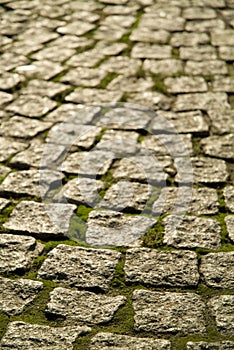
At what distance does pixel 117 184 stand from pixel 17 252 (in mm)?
898

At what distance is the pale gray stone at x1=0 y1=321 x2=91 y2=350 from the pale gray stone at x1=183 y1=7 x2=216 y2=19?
16.1 feet

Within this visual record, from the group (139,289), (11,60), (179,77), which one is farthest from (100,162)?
(11,60)

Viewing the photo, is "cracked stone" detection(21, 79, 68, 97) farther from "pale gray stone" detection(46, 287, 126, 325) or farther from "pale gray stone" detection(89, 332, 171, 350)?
"pale gray stone" detection(89, 332, 171, 350)

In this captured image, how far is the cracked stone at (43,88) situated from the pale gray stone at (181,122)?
927 millimetres

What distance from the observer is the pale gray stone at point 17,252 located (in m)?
2.65

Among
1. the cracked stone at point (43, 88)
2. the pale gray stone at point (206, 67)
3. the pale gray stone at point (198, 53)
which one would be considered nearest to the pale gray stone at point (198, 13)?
the pale gray stone at point (198, 53)

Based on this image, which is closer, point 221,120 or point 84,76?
point 221,120

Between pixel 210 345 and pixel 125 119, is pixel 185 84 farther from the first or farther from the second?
pixel 210 345

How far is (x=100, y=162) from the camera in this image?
12.0 feet

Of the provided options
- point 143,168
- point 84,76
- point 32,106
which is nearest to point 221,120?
point 143,168

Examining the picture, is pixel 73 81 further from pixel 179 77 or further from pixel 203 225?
pixel 203 225

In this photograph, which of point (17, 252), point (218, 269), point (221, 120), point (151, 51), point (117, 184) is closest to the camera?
point (218, 269)

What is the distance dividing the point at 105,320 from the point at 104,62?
131 inches

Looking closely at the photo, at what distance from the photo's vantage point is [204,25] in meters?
6.10
